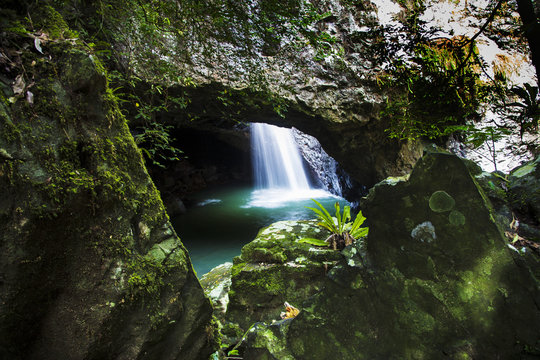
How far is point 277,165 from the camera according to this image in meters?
20.8

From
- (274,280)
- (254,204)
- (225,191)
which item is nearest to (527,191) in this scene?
(274,280)

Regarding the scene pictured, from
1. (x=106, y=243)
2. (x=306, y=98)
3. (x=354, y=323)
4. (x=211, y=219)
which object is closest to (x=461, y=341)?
(x=354, y=323)

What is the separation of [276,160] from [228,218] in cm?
1022

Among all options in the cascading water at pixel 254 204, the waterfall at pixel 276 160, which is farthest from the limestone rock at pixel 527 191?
the waterfall at pixel 276 160

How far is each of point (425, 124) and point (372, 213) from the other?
9.64ft

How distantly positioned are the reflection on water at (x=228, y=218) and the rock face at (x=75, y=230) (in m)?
5.45

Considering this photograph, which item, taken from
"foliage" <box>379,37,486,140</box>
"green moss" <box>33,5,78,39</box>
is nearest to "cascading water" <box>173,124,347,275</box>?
"green moss" <box>33,5,78,39</box>

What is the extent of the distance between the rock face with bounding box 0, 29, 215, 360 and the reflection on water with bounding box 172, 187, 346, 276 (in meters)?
5.45

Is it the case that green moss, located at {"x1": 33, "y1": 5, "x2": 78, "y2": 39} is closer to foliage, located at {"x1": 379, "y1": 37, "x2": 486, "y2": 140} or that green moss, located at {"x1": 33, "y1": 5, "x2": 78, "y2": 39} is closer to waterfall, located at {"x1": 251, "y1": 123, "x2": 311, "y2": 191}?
foliage, located at {"x1": 379, "y1": 37, "x2": 486, "y2": 140}

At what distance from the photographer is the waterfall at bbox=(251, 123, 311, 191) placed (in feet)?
62.6

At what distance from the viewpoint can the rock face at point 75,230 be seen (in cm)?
125

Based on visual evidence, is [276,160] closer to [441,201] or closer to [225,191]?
[225,191]

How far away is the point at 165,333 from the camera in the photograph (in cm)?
173

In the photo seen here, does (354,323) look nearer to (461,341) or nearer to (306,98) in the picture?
(461,341)
